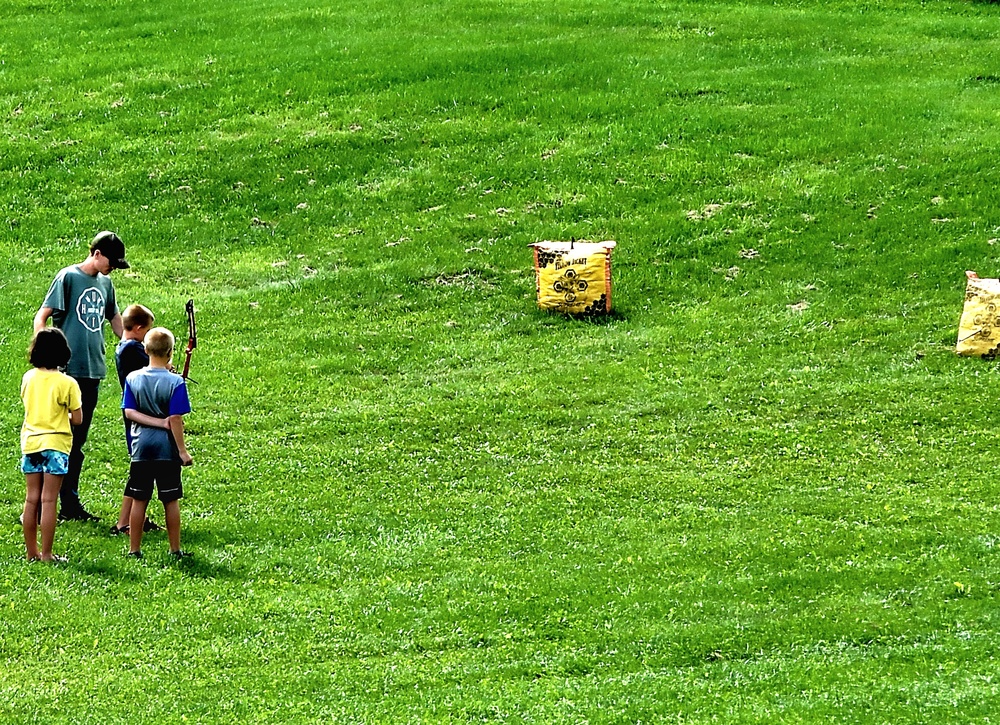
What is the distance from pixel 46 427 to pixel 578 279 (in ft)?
25.9

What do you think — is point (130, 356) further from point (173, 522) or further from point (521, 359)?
point (521, 359)

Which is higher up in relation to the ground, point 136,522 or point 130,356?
point 130,356

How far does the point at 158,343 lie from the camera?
30.6 ft

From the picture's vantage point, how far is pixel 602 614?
8836mm

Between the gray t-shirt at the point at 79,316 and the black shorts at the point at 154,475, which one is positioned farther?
the gray t-shirt at the point at 79,316

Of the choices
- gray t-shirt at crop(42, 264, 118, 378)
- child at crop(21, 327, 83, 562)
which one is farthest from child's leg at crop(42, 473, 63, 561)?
gray t-shirt at crop(42, 264, 118, 378)

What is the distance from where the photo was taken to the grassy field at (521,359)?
8305mm

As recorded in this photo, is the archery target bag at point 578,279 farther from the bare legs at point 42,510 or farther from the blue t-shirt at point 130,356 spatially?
the bare legs at point 42,510

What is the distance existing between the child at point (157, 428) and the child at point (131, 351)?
0.64 m

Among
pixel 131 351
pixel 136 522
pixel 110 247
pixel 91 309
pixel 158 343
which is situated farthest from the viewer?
pixel 91 309

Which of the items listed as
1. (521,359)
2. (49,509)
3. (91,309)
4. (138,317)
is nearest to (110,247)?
(91,309)

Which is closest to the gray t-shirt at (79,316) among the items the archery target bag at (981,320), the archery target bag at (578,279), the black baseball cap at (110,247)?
the black baseball cap at (110,247)

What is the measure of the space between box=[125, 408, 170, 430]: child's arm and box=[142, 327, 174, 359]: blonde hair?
1.53ft

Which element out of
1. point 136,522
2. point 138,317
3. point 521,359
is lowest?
point 521,359
